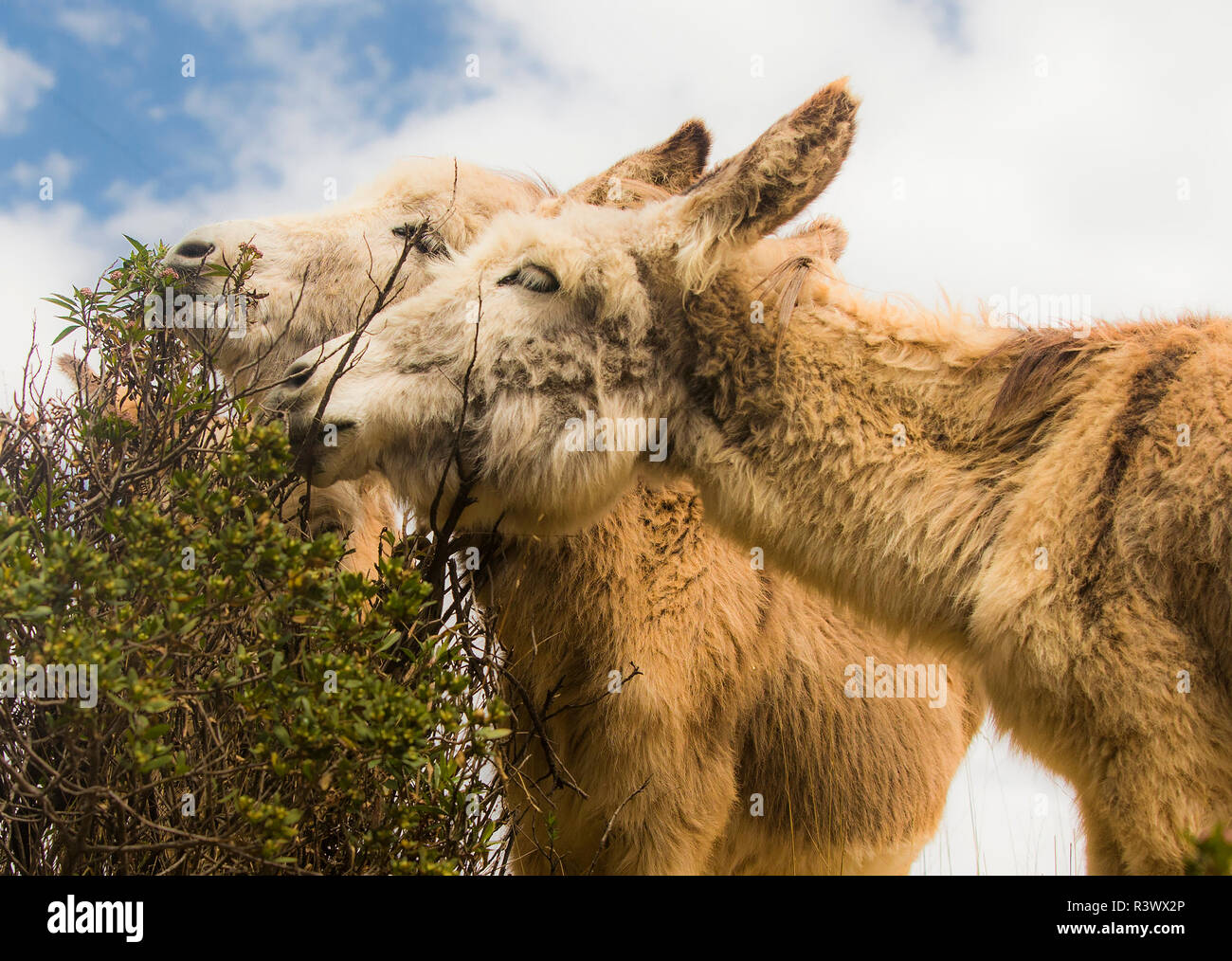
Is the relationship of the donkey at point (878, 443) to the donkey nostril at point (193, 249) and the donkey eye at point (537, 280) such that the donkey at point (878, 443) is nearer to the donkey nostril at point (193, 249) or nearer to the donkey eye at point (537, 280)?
the donkey eye at point (537, 280)

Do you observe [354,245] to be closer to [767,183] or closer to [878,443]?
[767,183]

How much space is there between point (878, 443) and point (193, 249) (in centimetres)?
268

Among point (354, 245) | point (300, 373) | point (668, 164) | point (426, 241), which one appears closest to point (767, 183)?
point (300, 373)

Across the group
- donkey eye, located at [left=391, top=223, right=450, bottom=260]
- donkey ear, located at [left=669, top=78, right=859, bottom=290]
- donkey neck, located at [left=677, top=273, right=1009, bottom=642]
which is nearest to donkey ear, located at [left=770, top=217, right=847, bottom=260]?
donkey ear, located at [left=669, top=78, right=859, bottom=290]

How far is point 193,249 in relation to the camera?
3.87 meters

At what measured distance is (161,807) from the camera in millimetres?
2562

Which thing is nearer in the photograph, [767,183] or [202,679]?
[202,679]

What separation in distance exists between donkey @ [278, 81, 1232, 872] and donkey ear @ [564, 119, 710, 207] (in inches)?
37.7

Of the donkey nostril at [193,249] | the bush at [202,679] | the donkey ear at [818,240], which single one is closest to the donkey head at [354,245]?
the donkey nostril at [193,249]

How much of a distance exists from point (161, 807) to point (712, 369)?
194 centimetres

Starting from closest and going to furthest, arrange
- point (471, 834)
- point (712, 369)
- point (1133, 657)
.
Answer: point (1133, 657), point (471, 834), point (712, 369)

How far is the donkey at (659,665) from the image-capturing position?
3.60 metres

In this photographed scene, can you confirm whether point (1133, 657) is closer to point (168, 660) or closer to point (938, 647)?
point (938, 647)
